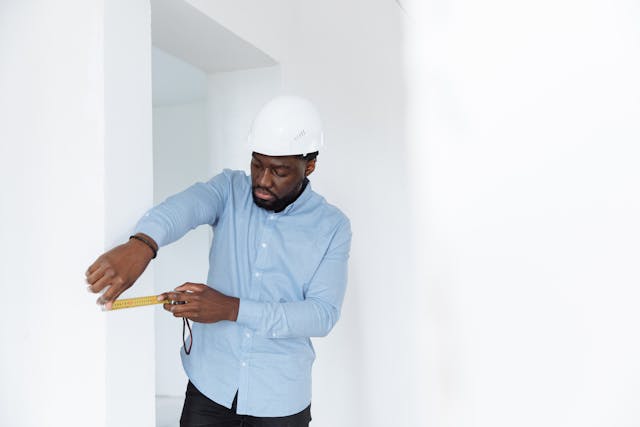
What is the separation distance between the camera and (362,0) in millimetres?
2686

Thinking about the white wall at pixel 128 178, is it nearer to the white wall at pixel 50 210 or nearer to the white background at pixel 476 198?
the white wall at pixel 50 210

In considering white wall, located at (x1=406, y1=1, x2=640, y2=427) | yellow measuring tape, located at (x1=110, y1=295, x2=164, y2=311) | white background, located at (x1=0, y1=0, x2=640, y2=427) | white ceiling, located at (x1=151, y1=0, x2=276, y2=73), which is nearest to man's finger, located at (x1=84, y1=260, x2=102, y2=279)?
yellow measuring tape, located at (x1=110, y1=295, x2=164, y2=311)

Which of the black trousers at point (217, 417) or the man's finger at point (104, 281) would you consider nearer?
the man's finger at point (104, 281)

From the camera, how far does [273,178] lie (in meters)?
1.76

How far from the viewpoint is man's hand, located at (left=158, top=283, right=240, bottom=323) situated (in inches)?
60.2

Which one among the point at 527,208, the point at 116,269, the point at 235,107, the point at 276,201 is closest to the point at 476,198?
the point at 527,208

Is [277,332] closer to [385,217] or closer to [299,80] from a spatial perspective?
[385,217]

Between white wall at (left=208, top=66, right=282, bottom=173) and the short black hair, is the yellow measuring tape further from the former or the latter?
white wall at (left=208, top=66, right=282, bottom=173)

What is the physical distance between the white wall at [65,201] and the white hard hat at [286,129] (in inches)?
13.2

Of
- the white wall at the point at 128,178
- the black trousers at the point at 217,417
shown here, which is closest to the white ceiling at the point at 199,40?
the white wall at the point at 128,178

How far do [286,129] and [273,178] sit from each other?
0.47 ft

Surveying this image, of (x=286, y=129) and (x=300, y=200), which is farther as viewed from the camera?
(x=300, y=200)

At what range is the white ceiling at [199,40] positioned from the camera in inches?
82.2

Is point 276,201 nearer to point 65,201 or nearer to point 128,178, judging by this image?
point 128,178
